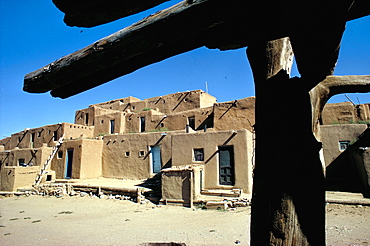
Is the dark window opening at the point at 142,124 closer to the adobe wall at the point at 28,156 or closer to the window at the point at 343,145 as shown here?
the adobe wall at the point at 28,156

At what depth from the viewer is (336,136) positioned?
40.0 feet

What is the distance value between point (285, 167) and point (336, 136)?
520 inches

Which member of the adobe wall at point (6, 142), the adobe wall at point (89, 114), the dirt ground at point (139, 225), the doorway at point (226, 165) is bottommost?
the dirt ground at point (139, 225)

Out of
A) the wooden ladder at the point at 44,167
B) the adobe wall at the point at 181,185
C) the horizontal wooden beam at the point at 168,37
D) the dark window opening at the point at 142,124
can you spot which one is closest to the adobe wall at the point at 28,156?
the wooden ladder at the point at 44,167

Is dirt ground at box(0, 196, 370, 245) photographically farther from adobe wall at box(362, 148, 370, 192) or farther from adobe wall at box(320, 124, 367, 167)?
adobe wall at box(320, 124, 367, 167)

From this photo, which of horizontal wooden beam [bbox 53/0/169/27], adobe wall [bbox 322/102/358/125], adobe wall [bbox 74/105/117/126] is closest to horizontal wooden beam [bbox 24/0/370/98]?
horizontal wooden beam [bbox 53/0/169/27]

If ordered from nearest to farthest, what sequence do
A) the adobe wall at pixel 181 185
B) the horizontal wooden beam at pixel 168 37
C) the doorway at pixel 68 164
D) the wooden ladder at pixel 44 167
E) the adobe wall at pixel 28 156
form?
1. the horizontal wooden beam at pixel 168 37
2. the adobe wall at pixel 181 185
3. the wooden ladder at pixel 44 167
4. the doorway at pixel 68 164
5. the adobe wall at pixel 28 156

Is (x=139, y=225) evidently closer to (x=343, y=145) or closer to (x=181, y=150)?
(x=181, y=150)

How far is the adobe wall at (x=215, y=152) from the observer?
1073cm

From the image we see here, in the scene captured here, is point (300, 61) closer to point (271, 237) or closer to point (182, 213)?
point (271, 237)

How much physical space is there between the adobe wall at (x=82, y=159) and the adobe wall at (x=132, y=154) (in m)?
0.56

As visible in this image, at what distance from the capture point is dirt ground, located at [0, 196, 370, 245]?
584 cm

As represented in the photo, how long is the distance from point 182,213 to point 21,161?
57.4 ft

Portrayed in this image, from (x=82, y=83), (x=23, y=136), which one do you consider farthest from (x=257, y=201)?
(x=23, y=136)
